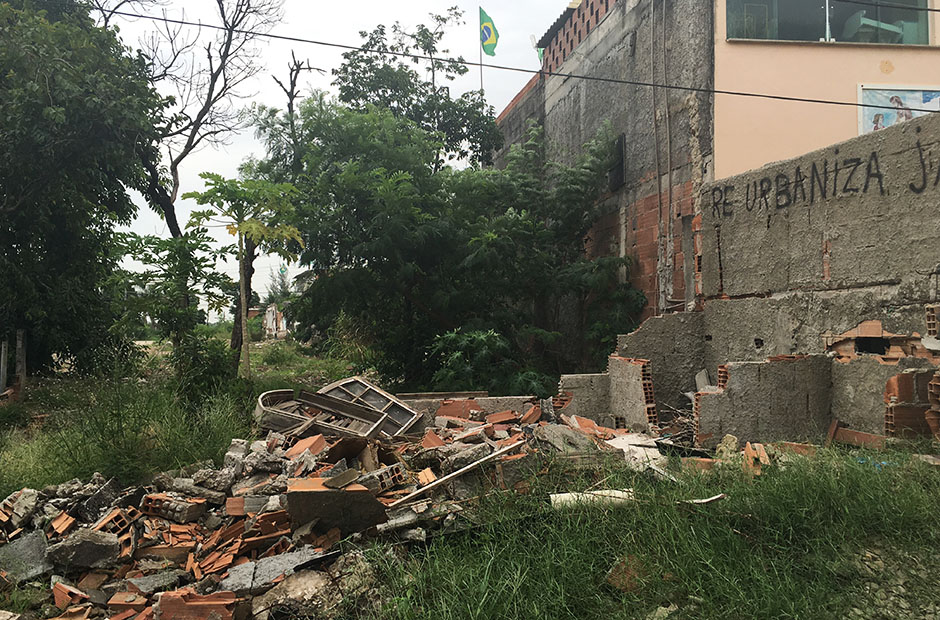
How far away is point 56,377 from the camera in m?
10.6

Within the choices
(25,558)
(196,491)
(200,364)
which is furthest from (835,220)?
(200,364)

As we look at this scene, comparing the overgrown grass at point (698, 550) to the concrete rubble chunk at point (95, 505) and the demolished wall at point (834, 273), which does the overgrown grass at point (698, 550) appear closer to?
the demolished wall at point (834, 273)

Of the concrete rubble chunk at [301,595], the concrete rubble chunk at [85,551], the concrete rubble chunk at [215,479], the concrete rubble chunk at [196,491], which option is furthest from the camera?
the concrete rubble chunk at [215,479]

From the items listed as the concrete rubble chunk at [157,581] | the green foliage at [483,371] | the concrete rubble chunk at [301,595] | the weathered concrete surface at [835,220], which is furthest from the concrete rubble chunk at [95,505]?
the weathered concrete surface at [835,220]

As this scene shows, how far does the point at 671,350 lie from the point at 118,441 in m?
5.92

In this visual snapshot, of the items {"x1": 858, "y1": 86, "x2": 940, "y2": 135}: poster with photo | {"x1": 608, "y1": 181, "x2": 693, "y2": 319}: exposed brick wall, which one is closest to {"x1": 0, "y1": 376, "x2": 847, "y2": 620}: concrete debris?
{"x1": 608, "y1": 181, "x2": 693, "y2": 319}: exposed brick wall

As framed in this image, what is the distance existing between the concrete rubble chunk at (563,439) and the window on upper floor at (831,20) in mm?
6650

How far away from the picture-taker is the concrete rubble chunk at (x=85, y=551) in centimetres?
391

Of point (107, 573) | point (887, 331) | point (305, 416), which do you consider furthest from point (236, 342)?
point (887, 331)

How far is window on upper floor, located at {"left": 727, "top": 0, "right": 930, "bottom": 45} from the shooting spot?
8.74m

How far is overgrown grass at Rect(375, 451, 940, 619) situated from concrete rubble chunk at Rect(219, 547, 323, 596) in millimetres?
472

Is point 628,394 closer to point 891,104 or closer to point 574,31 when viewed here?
point 891,104

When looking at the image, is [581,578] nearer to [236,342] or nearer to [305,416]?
[305,416]

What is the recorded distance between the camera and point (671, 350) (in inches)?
286
